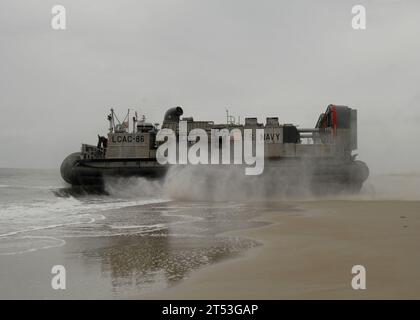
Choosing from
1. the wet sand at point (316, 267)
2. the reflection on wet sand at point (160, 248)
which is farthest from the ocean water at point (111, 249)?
the wet sand at point (316, 267)

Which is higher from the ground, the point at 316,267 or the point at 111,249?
the point at 316,267

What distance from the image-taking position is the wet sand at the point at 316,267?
152 inches

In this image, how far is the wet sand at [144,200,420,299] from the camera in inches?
152

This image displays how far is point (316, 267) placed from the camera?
15.8 ft

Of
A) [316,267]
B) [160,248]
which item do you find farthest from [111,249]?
[316,267]

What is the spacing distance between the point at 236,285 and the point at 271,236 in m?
3.34

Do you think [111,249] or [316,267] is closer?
[316,267]

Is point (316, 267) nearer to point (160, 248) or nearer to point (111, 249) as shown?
point (160, 248)

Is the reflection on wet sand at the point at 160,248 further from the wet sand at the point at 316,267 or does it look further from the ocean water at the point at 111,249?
the wet sand at the point at 316,267

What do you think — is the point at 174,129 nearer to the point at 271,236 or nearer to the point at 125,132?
the point at 125,132

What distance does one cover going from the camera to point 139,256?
5832 millimetres

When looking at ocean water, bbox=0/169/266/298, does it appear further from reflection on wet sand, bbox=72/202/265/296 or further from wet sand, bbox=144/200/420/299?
wet sand, bbox=144/200/420/299

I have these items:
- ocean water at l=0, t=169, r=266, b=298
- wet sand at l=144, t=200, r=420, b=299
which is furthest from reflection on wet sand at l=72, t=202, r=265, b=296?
wet sand at l=144, t=200, r=420, b=299

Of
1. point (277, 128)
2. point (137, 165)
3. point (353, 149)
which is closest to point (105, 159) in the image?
point (137, 165)
